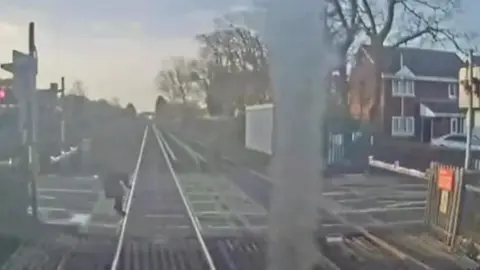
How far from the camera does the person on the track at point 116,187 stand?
1838mm

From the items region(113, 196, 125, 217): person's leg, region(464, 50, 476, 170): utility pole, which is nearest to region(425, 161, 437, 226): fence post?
region(464, 50, 476, 170): utility pole

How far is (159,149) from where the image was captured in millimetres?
1759

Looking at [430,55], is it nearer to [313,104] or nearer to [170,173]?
[313,104]

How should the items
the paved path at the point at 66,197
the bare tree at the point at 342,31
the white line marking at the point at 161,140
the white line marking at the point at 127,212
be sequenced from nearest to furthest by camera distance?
the bare tree at the point at 342,31 → the white line marking at the point at 161,140 → the white line marking at the point at 127,212 → the paved path at the point at 66,197

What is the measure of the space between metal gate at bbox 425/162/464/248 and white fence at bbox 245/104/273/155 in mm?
608

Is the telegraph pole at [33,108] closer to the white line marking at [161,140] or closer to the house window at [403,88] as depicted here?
the white line marking at [161,140]

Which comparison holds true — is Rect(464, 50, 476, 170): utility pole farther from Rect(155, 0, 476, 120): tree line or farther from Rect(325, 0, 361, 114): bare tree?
Rect(325, 0, 361, 114): bare tree

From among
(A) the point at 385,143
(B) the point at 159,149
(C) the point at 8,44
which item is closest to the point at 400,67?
(A) the point at 385,143

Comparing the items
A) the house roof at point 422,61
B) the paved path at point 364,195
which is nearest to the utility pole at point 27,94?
the paved path at point 364,195

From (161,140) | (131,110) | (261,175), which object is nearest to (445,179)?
(261,175)

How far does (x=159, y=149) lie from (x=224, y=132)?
0.58 feet

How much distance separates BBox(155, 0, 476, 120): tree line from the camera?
1.56 metres

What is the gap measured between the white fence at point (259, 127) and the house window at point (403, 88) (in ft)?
1.12

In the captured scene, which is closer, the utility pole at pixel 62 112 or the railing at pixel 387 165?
the utility pole at pixel 62 112
